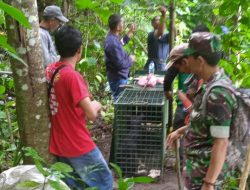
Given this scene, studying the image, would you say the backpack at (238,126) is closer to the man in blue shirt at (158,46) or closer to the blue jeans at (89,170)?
the blue jeans at (89,170)

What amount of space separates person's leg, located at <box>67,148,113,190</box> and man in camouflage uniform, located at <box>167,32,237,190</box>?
68 centimetres

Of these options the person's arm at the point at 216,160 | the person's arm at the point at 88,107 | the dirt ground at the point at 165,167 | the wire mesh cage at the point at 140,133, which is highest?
the person's arm at the point at 88,107

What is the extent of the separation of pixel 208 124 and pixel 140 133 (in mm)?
1980

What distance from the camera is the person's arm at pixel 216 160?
2119mm

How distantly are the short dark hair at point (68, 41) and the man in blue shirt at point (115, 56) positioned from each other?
2.38 metres

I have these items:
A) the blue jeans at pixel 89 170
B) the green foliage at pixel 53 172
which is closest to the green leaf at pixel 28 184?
the green foliage at pixel 53 172

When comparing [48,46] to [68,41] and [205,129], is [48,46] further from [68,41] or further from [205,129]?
[205,129]

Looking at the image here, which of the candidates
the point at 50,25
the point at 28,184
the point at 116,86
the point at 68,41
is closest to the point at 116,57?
the point at 116,86

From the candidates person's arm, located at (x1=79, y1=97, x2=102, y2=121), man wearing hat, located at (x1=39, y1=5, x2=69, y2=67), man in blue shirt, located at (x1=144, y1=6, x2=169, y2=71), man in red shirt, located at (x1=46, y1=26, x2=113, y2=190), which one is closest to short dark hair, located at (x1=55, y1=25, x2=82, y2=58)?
man in red shirt, located at (x1=46, y1=26, x2=113, y2=190)

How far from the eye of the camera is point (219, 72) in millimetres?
2223

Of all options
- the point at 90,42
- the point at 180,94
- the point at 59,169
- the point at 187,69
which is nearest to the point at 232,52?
the point at 180,94

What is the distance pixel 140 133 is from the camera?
13.5 feet

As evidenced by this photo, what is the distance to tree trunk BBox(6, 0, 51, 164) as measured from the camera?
2396 mm

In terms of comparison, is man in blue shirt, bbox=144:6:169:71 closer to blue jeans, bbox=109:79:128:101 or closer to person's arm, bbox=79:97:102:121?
blue jeans, bbox=109:79:128:101
